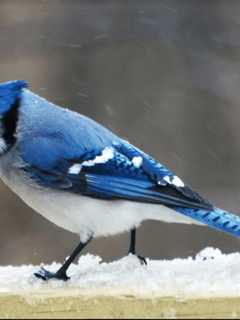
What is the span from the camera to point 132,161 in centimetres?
326

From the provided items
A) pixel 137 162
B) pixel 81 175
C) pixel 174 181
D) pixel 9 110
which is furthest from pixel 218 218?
pixel 9 110

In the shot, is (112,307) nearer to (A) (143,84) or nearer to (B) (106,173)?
(B) (106,173)

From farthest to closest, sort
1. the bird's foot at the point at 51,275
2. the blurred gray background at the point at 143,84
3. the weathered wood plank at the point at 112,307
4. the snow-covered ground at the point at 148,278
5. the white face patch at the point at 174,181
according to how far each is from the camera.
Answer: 1. the blurred gray background at the point at 143,84
2. the white face patch at the point at 174,181
3. the bird's foot at the point at 51,275
4. the snow-covered ground at the point at 148,278
5. the weathered wood plank at the point at 112,307

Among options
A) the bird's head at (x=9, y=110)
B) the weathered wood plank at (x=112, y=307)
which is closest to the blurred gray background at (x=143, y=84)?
the bird's head at (x=9, y=110)

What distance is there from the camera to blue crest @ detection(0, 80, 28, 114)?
330 centimetres

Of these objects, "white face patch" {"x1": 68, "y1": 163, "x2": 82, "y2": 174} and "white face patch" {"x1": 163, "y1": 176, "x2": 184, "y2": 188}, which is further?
"white face patch" {"x1": 68, "y1": 163, "x2": 82, "y2": 174}

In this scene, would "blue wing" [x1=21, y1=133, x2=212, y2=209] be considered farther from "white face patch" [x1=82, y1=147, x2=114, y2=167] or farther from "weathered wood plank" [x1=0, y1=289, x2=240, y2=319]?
"weathered wood plank" [x1=0, y1=289, x2=240, y2=319]

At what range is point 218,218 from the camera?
316 cm

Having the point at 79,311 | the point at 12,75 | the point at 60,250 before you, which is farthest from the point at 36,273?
the point at 12,75

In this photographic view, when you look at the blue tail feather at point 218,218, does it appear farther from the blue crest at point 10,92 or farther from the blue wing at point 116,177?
the blue crest at point 10,92

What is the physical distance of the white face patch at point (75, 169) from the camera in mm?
3314

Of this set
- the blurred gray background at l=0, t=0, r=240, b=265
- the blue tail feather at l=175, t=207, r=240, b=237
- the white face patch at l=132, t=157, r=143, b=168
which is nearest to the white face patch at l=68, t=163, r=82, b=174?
the white face patch at l=132, t=157, r=143, b=168

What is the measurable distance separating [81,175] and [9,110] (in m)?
0.25

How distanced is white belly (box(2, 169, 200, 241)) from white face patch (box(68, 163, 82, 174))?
57 millimetres
